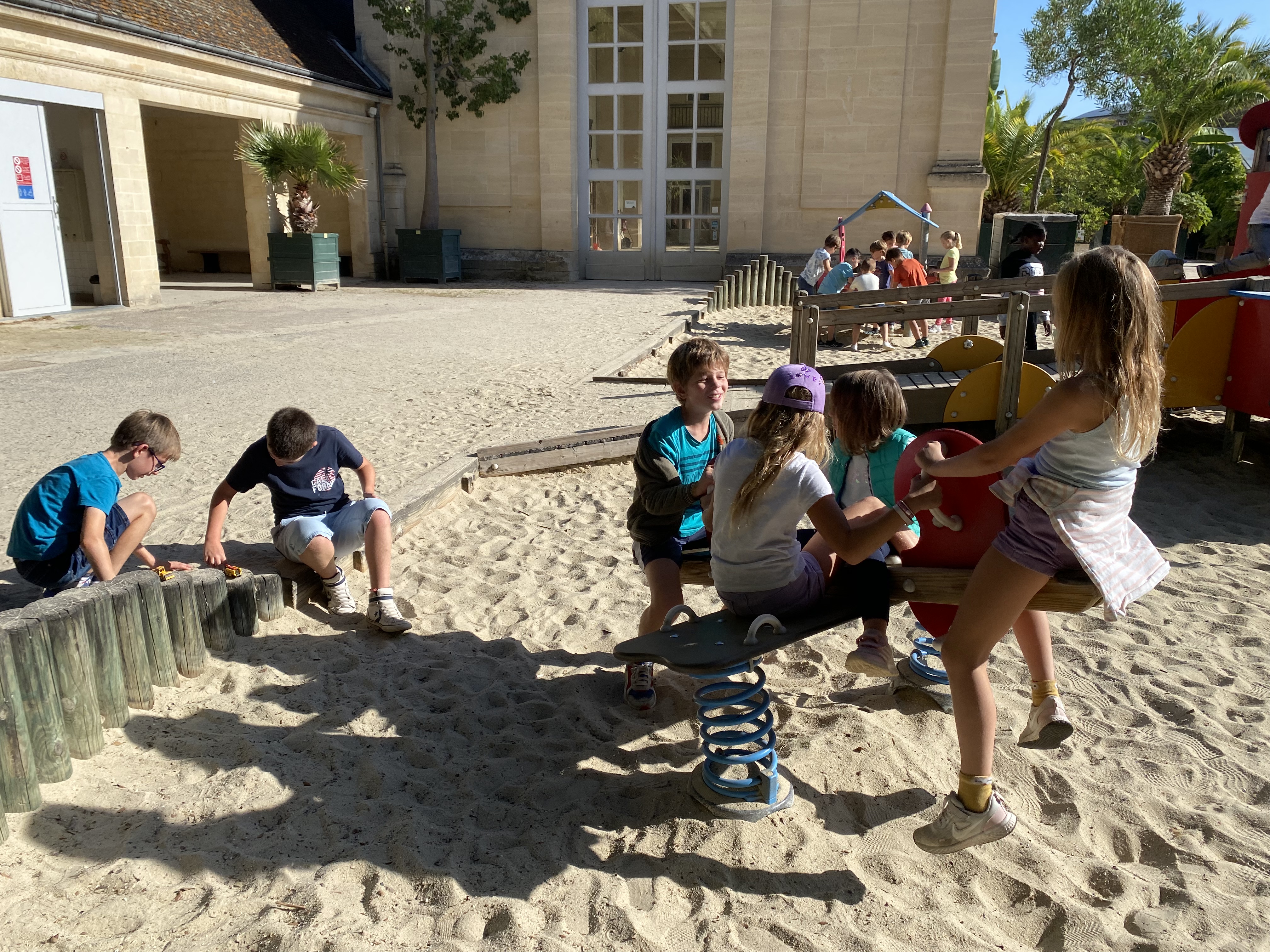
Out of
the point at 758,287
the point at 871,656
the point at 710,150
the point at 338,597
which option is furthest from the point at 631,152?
the point at 871,656

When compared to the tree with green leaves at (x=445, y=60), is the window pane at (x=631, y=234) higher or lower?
lower

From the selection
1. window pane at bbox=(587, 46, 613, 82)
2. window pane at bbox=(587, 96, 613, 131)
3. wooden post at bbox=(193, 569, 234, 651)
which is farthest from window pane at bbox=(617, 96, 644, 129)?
wooden post at bbox=(193, 569, 234, 651)

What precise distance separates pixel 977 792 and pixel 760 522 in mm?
898

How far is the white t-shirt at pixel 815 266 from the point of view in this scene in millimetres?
13141

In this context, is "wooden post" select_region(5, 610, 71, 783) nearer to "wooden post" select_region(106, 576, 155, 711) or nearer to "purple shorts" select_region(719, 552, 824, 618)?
"wooden post" select_region(106, 576, 155, 711)

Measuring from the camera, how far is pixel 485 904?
7.72 feet

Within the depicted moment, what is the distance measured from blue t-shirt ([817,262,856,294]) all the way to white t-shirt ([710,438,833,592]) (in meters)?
9.14

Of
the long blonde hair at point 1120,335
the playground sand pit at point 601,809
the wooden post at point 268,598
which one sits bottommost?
the playground sand pit at point 601,809

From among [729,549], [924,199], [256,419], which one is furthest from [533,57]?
[729,549]

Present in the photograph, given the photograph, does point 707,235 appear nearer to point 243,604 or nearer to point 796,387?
point 243,604

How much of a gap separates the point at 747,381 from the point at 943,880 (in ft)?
20.6

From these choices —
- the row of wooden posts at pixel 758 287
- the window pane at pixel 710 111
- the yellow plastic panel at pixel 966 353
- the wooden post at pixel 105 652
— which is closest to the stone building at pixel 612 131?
the window pane at pixel 710 111

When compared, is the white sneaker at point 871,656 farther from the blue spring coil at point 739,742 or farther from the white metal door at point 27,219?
the white metal door at point 27,219

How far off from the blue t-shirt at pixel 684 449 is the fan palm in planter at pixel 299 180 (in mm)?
14274
